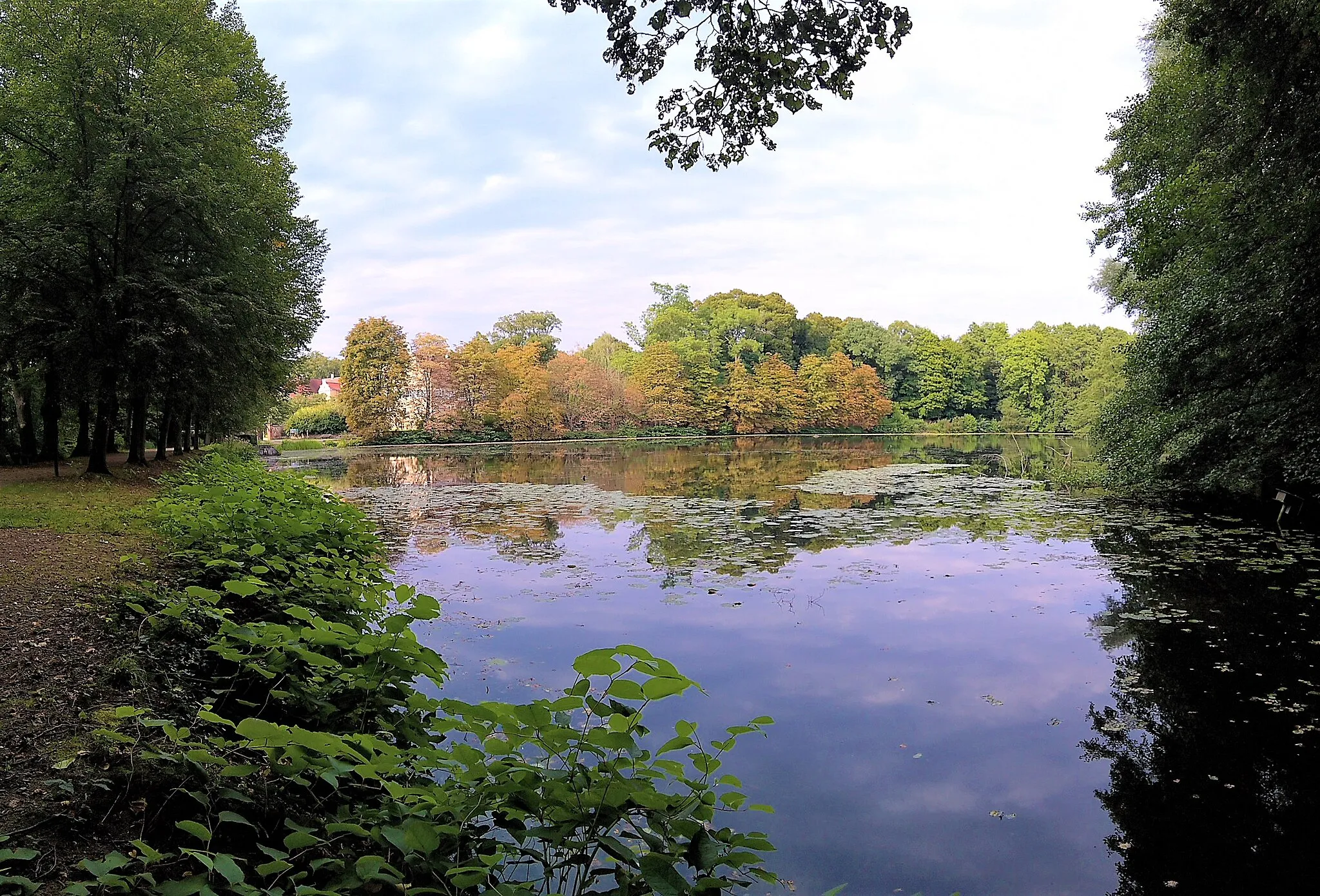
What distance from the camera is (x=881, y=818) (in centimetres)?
371

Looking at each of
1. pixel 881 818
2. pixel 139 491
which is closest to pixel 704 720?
pixel 881 818

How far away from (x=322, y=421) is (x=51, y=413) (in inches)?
1401

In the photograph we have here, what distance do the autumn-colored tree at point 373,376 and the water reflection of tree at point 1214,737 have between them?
43370 mm

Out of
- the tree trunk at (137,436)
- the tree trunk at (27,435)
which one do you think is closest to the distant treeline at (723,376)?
the tree trunk at (27,435)

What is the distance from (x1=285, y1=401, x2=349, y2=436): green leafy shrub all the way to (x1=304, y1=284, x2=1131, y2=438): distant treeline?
0.25 m

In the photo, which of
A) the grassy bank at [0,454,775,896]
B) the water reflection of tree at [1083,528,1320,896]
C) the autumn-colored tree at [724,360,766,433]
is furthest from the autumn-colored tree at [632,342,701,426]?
the grassy bank at [0,454,775,896]

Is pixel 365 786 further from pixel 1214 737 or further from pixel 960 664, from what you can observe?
pixel 960 664

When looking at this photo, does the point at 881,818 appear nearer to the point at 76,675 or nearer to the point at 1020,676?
the point at 1020,676

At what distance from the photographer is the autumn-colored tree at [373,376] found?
144 feet

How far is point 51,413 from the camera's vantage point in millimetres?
16281

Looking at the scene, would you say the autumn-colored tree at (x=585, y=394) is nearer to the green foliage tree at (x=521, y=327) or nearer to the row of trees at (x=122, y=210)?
the green foliage tree at (x=521, y=327)

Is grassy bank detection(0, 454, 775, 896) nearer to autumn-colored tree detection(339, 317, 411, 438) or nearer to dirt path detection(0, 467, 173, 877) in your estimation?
dirt path detection(0, 467, 173, 877)

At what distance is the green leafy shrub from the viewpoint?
50.4 meters

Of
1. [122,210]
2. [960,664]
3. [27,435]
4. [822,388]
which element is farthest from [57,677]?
[822,388]
